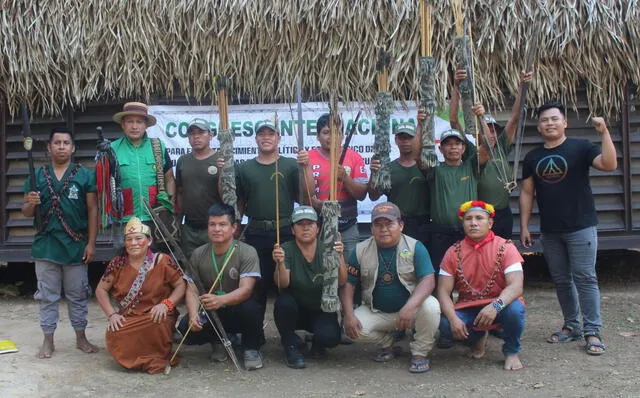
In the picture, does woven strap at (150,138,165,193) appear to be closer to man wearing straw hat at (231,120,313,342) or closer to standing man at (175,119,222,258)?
standing man at (175,119,222,258)

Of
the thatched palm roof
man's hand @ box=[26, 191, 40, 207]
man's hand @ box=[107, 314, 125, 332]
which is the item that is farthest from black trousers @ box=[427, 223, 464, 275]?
man's hand @ box=[26, 191, 40, 207]

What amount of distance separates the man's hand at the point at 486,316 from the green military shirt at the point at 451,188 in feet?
2.17

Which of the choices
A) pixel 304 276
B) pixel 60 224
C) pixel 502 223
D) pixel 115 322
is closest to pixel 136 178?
pixel 60 224

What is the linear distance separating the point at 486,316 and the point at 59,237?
9.06ft

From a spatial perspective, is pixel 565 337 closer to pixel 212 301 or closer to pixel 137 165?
pixel 212 301

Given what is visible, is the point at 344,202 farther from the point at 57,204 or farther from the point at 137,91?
the point at 137,91

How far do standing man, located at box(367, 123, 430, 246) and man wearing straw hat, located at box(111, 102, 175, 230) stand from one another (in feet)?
4.85

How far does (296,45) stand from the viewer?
586 centimetres

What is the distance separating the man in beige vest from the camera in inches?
161

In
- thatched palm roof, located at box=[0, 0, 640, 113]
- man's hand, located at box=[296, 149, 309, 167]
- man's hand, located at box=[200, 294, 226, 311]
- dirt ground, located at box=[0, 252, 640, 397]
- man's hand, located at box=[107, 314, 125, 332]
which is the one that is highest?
thatched palm roof, located at box=[0, 0, 640, 113]

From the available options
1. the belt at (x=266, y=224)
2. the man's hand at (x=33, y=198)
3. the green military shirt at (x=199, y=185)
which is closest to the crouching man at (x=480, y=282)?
the belt at (x=266, y=224)

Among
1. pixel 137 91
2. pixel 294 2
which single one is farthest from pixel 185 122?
pixel 294 2

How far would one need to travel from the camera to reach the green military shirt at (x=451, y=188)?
4.39 metres

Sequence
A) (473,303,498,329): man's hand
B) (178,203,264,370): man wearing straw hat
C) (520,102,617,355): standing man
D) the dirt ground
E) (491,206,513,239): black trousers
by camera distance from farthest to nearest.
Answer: (491,206,513,239): black trousers → (520,102,617,355): standing man → (178,203,264,370): man wearing straw hat → (473,303,498,329): man's hand → the dirt ground
